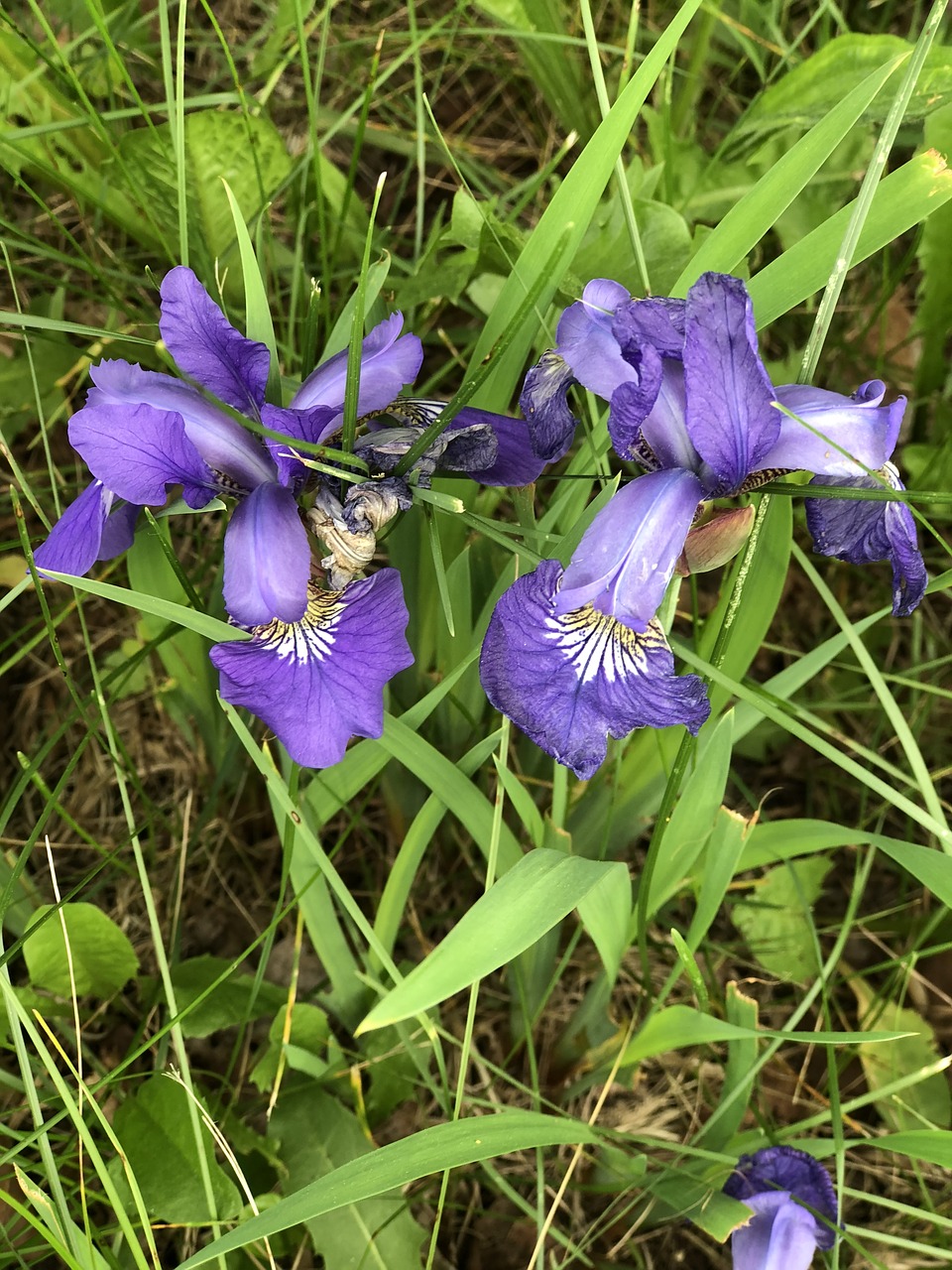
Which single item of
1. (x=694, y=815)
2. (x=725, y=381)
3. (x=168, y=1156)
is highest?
(x=725, y=381)

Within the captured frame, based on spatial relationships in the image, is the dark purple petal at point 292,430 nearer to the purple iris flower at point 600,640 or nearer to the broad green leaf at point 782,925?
the purple iris flower at point 600,640

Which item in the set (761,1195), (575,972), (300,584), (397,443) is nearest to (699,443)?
(397,443)

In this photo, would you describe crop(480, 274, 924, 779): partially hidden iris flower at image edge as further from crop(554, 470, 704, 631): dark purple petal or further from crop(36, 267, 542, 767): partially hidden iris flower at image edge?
crop(36, 267, 542, 767): partially hidden iris flower at image edge

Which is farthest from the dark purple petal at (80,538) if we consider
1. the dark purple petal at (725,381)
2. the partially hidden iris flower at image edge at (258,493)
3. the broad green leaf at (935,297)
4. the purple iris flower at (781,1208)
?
the broad green leaf at (935,297)

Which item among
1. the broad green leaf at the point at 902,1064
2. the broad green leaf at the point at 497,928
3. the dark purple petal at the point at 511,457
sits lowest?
Answer: the broad green leaf at the point at 902,1064

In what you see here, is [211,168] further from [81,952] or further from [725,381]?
[81,952]

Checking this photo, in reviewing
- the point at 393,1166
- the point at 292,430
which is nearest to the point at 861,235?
the point at 292,430

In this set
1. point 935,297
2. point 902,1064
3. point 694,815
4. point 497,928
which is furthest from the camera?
point 935,297
